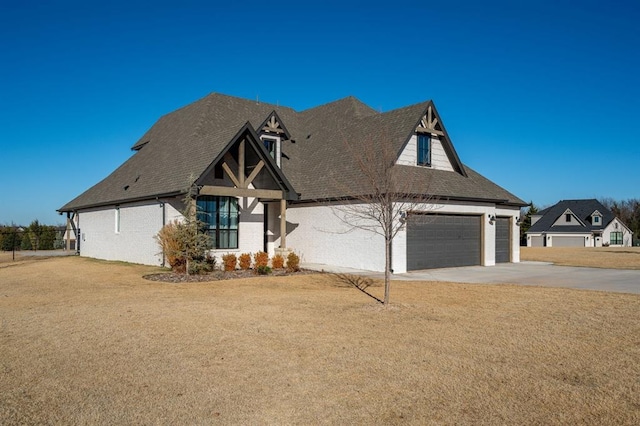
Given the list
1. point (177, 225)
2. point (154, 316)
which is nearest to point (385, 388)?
point (154, 316)

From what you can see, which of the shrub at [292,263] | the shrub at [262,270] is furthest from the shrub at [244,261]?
the shrub at [292,263]

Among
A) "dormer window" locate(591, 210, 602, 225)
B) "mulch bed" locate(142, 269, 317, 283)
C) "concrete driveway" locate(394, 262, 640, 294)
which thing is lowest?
"concrete driveway" locate(394, 262, 640, 294)

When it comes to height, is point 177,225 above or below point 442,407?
above

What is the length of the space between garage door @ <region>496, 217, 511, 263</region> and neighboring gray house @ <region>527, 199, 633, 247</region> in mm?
48447

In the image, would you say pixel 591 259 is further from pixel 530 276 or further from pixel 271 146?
pixel 271 146

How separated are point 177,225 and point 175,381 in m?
12.2

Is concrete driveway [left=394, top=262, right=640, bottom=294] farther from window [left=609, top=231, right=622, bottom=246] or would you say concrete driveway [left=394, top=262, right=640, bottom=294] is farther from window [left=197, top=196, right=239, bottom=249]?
window [left=609, top=231, right=622, bottom=246]

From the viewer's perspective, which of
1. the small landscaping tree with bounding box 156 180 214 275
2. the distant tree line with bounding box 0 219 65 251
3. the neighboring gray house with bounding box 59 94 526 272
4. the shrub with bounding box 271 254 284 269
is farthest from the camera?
the distant tree line with bounding box 0 219 65 251

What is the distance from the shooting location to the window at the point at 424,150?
23.4m

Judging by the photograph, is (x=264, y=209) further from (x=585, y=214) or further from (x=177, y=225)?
(x=585, y=214)

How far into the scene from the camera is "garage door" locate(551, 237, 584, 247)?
68.6 m

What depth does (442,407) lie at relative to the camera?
18.2ft

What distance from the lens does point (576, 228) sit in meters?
69.4

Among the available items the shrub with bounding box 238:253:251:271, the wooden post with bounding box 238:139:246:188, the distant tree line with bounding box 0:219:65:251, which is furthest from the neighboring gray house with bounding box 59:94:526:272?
the distant tree line with bounding box 0:219:65:251
